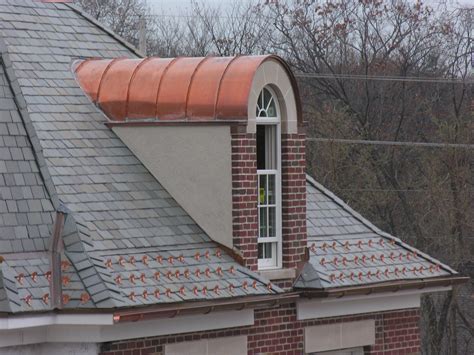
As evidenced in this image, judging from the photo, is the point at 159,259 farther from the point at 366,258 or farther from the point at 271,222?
the point at 366,258

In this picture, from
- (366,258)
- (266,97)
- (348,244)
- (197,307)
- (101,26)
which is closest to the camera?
(197,307)

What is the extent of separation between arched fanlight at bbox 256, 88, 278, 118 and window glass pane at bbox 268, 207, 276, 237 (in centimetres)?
102

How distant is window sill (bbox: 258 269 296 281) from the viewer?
49.6 feet

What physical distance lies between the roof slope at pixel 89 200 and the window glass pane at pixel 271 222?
862 mm

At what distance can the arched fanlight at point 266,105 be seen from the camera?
50.4ft

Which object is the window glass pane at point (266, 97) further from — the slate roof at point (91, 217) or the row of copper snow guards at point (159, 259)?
the row of copper snow guards at point (159, 259)

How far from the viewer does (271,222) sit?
15.6 m

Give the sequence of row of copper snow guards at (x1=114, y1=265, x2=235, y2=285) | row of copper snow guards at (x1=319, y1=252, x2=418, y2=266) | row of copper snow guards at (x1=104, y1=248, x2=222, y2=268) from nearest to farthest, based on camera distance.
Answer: row of copper snow guards at (x1=114, y1=265, x2=235, y2=285), row of copper snow guards at (x1=104, y1=248, x2=222, y2=268), row of copper snow guards at (x1=319, y1=252, x2=418, y2=266)

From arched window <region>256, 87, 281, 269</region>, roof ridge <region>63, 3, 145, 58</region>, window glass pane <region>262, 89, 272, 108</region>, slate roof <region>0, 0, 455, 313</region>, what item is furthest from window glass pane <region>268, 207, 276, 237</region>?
roof ridge <region>63, 3, 145, 58</region>

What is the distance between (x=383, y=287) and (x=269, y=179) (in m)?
1.78

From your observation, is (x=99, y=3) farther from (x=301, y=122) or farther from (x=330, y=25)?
(x=301, y=122)

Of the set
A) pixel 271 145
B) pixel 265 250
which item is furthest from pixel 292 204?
pixel 271 145

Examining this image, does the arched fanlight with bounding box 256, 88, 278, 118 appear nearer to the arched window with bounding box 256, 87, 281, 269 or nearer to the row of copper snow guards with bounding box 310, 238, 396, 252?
the arched window with bounding box 256, 87, 281, 269

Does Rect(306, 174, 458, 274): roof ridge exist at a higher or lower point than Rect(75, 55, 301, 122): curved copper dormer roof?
lower
